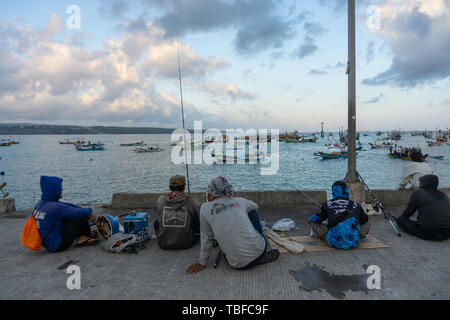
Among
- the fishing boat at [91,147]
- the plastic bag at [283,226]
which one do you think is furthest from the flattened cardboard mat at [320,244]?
the fishing boat at [91,147]

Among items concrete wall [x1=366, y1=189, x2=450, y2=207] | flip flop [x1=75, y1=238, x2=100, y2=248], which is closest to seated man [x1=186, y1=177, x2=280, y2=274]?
flip flop [x1=75, y1=238, x2=100, y2=248]

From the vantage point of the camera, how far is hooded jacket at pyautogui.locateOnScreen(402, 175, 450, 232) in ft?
14.6

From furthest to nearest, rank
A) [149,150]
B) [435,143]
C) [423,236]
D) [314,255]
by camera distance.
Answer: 1. [435,143]
2. [149,150]
3. [423,236]
4. [314,255]

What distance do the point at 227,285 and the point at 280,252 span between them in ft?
4.30

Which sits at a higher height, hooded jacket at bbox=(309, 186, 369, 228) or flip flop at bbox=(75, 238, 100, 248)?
hooded jacket at bbox=(309, 186, 369, 228)

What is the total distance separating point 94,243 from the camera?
4.82 meters

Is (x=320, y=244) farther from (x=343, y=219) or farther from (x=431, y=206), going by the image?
(x=431, y=206)

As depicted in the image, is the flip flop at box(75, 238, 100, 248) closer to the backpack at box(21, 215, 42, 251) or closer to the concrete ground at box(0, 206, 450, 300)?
the concrete ground at box(0, 206, 450, 300)

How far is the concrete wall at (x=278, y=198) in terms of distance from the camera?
717 cm

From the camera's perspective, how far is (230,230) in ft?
11.6

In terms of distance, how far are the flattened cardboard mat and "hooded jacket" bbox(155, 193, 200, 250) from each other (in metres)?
1.46
